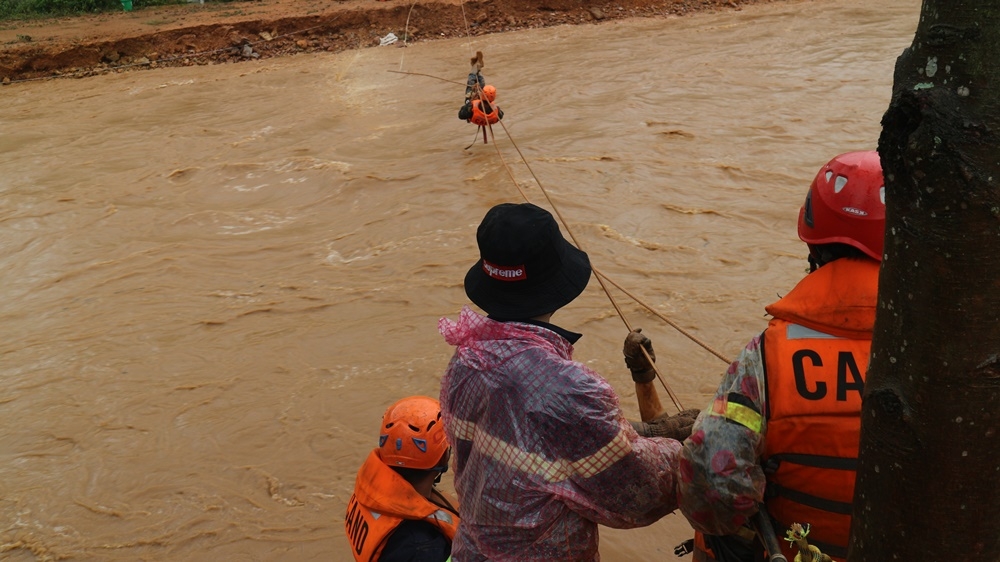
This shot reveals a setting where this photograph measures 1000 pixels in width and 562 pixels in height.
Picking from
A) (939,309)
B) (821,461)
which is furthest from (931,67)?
(821,461)

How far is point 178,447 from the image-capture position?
5.59 meters

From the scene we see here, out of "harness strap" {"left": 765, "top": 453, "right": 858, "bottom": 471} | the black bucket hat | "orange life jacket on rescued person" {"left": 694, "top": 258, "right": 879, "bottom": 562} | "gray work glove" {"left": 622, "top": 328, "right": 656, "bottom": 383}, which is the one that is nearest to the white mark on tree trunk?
"orange life jacket on rescued person" {"left": 694, "top": 258, "right": 879, "bottom": 562}

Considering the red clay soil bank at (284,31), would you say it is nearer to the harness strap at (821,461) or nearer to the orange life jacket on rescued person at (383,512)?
the orange life jacket on rescued person at (383,512)

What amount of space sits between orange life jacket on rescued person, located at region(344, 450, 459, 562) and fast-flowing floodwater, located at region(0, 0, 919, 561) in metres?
1.56

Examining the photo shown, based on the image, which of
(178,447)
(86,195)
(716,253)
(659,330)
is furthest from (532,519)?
(86,195)

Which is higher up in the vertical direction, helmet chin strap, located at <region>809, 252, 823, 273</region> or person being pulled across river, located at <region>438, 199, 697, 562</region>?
helmet chin strap, located at <region>809, 252, 823, 273</region>

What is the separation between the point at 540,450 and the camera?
206 centimetres

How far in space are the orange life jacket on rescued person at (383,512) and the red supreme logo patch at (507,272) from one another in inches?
42.1

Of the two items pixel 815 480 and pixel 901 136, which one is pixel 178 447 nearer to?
pixel 815 480

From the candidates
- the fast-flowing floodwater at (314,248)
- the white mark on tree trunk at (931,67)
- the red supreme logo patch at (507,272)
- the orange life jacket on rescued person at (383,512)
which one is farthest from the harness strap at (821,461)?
the fast-flowing floodwater at (314,248)

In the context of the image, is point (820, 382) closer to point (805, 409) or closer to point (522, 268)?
point (805, 409)

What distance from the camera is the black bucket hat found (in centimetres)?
221

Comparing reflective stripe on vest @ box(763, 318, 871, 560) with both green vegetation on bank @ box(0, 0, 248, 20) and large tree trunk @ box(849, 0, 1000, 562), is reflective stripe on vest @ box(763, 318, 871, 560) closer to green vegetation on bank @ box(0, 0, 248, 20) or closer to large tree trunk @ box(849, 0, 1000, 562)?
large tree trunk @ box(849, 0, 1000, 562)

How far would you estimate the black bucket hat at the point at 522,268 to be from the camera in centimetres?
221
